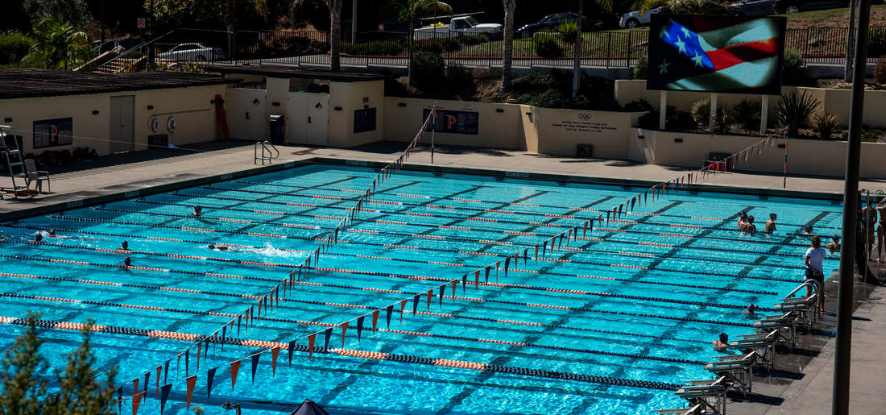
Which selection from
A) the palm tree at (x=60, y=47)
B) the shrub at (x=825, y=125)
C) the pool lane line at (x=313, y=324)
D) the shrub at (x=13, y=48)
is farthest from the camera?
the shrub at (x=13, y=48)

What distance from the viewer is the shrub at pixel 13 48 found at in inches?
1756

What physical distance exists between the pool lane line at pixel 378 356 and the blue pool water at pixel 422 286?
81 millimetres

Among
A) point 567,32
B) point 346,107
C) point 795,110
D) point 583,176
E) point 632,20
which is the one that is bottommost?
point 583,176

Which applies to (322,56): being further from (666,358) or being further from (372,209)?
(666,358)

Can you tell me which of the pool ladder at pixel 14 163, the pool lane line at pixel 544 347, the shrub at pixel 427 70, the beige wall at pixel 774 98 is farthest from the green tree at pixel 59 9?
the pool lane line at pixel 544 347

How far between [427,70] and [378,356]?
22.4 metres

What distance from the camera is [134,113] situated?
29.9 meters

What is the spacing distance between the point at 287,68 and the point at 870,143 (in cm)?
1963

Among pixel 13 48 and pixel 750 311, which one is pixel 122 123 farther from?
pixel 750 311

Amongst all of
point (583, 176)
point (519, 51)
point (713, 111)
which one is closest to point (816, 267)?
point (583, 176)

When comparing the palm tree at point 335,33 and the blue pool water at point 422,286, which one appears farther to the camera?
the palm tree at point 335,33

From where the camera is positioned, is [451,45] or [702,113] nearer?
[702,113]

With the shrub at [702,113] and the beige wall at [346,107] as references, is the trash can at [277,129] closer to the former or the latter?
the beige wall at [346,107]

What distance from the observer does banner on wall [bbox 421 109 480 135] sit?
33500 mm
